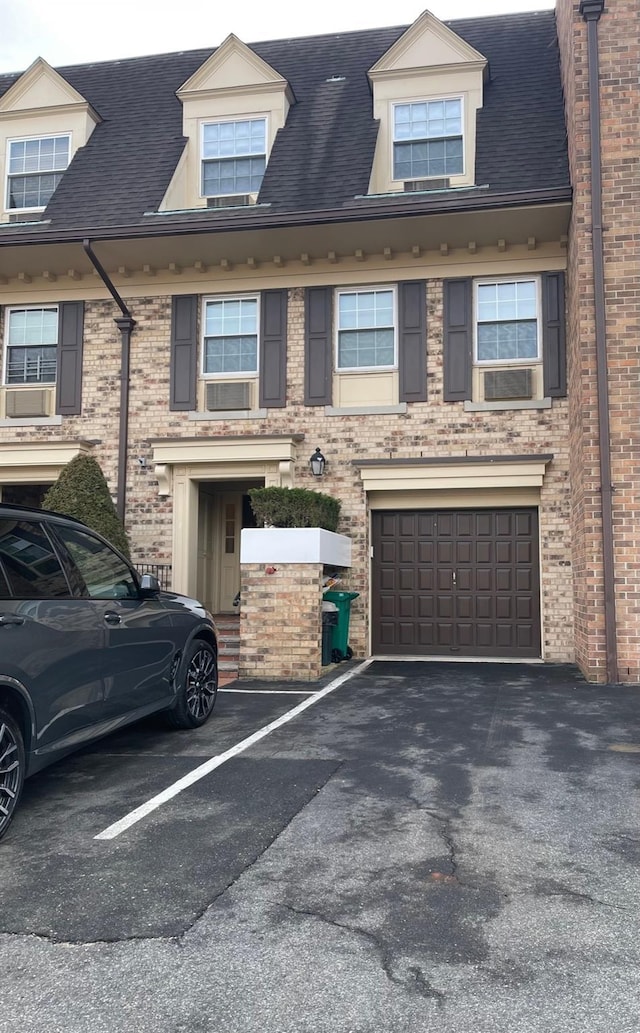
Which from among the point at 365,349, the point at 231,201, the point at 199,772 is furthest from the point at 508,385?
the point at 199,772

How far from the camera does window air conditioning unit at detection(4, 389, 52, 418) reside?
39.3 ft

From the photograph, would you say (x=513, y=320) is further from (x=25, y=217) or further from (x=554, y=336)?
(x=25, y=217)

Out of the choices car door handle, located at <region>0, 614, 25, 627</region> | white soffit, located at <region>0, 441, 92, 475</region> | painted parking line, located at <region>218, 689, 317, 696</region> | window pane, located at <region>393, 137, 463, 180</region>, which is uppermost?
window pane, located at <region>393, 137, 463, 180</region>

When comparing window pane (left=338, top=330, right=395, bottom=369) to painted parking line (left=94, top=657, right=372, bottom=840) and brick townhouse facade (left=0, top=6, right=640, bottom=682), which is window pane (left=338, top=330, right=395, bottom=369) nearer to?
brick townhouse facade (left=0, top=6, right=640, bottom=682)

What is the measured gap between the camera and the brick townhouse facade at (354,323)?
10.7m

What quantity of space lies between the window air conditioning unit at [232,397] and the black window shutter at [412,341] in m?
2.31

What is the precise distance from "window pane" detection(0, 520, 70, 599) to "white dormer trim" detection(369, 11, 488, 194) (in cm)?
897

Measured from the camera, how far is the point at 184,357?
11.7 meters

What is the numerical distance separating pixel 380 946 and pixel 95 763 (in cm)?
322

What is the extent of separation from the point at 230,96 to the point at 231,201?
A: 1.87 metres

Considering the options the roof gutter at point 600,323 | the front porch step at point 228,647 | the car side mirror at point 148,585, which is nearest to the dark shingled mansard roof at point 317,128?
the roof gutter at point 600,323

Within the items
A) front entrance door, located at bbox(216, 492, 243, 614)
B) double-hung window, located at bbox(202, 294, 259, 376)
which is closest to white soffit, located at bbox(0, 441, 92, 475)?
double-hung window, located at bbox(202, 294, 259, 376)

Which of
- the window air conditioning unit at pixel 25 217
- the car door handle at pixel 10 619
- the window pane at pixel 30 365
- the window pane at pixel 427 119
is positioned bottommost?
the car door handle at pixel 10 619

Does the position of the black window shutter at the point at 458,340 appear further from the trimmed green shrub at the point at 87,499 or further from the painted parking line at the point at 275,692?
the trimmed green shrub at the point at 87,499
